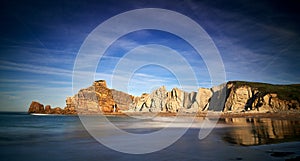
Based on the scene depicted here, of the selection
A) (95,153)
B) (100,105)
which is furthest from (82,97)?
(95,153)

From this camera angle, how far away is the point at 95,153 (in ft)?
37.2

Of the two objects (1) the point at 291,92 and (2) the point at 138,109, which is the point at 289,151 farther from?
(2) the point at 138,109

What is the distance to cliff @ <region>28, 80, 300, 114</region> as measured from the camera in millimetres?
76500

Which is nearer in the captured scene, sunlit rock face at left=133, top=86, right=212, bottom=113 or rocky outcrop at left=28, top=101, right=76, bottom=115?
sunlit rock face at left=133, top=86, right=212, bottom=113

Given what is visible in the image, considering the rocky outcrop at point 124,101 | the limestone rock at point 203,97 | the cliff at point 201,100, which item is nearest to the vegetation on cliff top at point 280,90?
the cliff at point 201,100

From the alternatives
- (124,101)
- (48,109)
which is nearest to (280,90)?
(48,109)

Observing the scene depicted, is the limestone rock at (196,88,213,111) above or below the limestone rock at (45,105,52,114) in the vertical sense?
above

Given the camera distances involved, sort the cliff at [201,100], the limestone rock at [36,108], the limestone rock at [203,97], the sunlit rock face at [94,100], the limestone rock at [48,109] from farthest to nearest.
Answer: the limestone rock at [36,108] → the limestone rock at [48,109] → the sunlit rock face at [94,100] → the limestone rock at [203,97] → the cliff at [201,100]

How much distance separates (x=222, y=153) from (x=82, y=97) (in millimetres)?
126395

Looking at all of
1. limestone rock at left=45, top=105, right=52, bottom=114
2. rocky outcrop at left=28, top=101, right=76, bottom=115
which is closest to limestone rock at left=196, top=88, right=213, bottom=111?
rocky outcrop at left=28, top=101, right=76, bottom=115

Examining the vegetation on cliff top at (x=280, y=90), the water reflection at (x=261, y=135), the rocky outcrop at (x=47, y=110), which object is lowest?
the water reflection at (x=261, y=135)

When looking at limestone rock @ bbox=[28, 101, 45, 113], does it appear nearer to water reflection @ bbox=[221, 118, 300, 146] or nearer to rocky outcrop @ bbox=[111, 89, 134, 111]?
rocky outcrop @ bbox=[111, 89, 134, 111]

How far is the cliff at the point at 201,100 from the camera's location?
7650 cm

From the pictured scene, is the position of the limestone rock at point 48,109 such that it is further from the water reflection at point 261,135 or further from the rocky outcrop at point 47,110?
the water reflection at point 261,135
